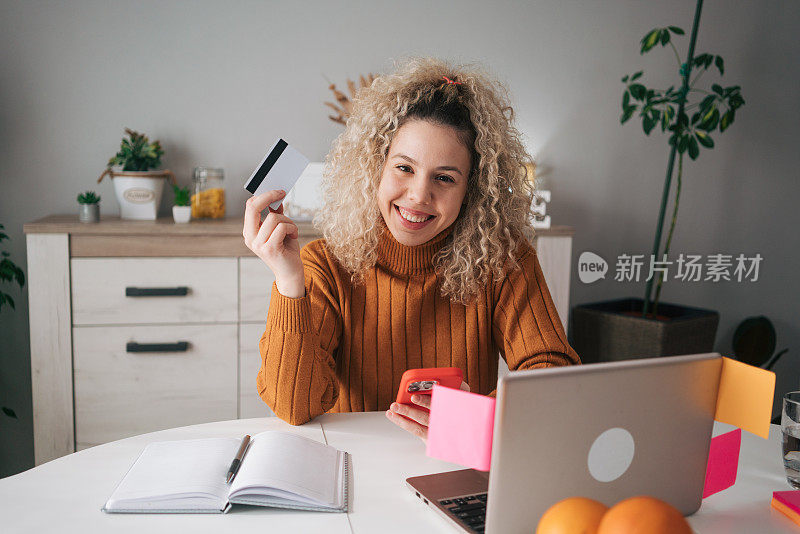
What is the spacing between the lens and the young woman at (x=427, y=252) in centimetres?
138

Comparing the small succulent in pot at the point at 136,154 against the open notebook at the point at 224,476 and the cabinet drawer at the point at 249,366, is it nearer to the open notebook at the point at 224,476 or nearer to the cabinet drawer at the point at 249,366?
the cabinet drawer at the point at 249,366

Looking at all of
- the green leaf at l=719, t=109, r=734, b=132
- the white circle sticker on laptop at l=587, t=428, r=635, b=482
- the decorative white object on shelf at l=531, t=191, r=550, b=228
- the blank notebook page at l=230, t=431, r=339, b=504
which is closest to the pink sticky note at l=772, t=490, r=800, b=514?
the white circle sticker on laptop at l=587, t=428, r=635, b=482

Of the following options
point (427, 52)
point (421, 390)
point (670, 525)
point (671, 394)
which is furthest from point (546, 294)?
point (427, 52)

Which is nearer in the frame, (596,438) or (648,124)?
(596,438)

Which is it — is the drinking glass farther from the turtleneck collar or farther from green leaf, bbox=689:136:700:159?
green leaf, bbox=689:136:700:159

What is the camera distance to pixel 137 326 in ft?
7.39

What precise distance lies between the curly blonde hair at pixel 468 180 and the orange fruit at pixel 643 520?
901 millimetres

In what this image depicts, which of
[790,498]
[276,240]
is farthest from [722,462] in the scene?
[276,240]

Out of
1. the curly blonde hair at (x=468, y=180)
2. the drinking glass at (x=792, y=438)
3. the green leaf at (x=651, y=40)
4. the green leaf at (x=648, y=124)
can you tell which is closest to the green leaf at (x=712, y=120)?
the green leaf at (x=648, y=124)

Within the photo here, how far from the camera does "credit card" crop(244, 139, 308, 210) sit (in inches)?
45.1

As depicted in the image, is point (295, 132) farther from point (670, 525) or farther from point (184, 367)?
point (670, 525)

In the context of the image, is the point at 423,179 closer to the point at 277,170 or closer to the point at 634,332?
the point at 277,170

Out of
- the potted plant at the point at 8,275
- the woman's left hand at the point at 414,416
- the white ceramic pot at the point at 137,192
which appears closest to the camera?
the woman's left hand at the point at 414,416

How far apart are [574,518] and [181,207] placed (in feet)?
6.88
